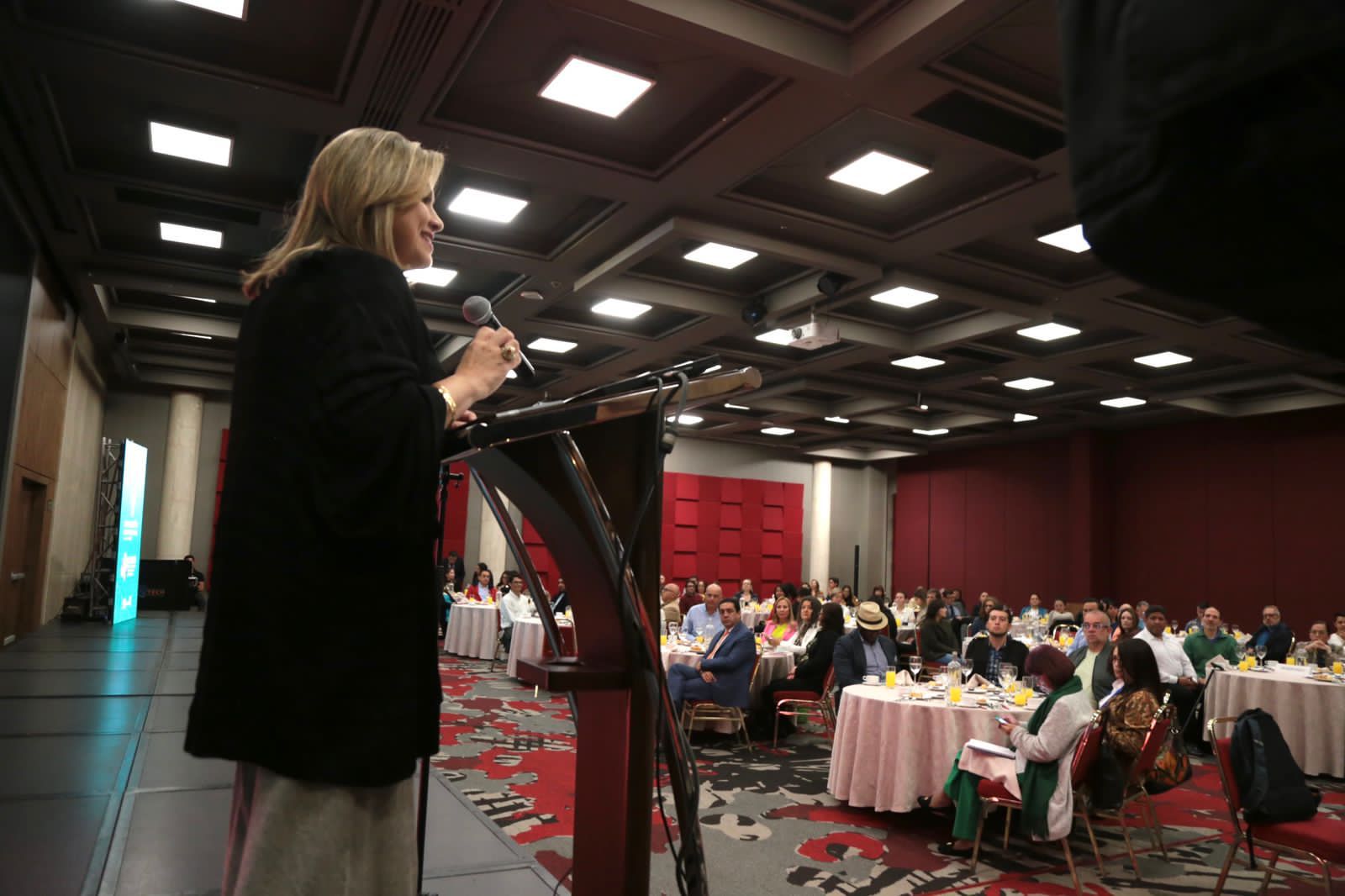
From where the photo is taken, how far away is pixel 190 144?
22.7 feet

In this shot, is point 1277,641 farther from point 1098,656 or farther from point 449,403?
point 449,403

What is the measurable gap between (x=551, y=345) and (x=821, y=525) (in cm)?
1034

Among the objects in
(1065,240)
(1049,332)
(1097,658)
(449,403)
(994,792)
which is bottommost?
(994,792)

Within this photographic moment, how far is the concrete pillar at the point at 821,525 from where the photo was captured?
20.7m

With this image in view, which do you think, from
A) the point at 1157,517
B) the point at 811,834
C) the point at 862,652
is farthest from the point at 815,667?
the point at 1157,517

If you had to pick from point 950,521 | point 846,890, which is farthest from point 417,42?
point 950,521

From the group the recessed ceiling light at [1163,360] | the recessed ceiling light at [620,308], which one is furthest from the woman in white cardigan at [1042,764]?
the recessed ceiling light at [1163,360]

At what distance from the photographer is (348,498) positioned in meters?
1.03

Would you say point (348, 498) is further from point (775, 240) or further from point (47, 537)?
point (47, 537)

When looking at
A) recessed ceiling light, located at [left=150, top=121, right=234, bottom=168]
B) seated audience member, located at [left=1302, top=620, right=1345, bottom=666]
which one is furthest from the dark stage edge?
seated audience member, located at [left=1302, top=620, right=1345, bottom=666]

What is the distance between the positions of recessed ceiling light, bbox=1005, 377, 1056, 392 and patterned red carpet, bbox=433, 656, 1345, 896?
6.89 meters

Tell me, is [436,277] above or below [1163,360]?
→ above

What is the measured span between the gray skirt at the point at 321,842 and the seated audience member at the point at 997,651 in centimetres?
604

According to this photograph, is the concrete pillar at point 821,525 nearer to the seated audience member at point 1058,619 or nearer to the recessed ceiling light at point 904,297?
the seated audience member at point 1058,619
